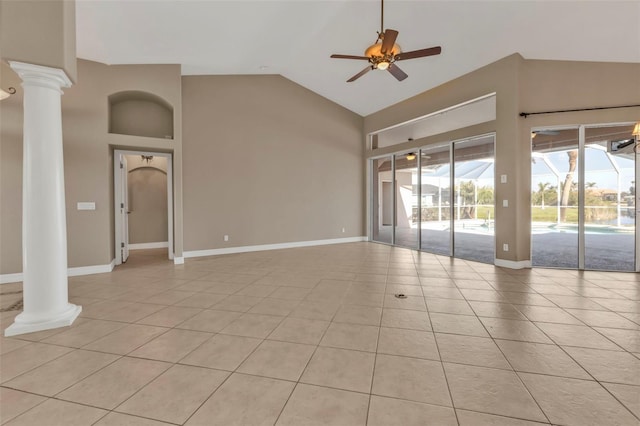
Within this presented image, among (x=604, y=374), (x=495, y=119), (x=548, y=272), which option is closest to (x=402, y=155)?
(x=495, y=119)

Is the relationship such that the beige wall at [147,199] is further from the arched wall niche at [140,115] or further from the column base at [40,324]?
the column base at [40,324]

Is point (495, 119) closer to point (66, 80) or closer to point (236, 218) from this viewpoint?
point (236, 218)

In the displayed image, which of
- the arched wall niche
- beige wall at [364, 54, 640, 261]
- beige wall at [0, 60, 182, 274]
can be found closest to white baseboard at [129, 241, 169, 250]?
beige wall at [0, 60, 182, 274]

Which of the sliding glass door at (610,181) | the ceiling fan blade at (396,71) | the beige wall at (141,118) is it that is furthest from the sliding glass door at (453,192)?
the beige wall at (141,118)

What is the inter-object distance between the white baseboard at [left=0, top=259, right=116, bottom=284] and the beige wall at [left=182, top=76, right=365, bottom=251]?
1.52m

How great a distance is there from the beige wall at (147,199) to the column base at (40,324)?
4.95 m

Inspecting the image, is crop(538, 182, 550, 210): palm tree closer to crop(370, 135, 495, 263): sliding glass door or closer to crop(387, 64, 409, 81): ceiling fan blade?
crop(370, 135, 495, 263): sliding glass door

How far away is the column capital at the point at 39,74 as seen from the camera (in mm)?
2615

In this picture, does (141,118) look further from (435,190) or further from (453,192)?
(435,190)

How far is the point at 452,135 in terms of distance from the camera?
6039 mm

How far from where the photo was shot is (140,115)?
5.55m

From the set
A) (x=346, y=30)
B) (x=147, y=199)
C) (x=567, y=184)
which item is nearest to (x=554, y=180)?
(x=567, y=184)

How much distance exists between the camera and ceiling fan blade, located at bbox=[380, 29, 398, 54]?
315 centimetres

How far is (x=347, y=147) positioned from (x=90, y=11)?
601 centimetres
